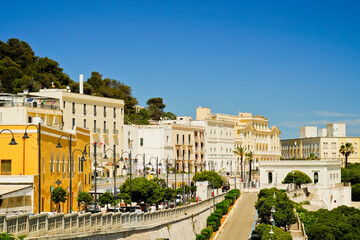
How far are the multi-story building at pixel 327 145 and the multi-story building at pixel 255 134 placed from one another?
398 inches

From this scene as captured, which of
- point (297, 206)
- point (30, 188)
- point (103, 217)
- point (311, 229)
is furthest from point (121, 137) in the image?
point (103, 217)

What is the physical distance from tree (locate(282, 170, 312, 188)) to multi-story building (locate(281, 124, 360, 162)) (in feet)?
149

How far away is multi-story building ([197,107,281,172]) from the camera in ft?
377

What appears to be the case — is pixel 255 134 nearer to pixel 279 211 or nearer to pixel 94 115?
pixel 94 115

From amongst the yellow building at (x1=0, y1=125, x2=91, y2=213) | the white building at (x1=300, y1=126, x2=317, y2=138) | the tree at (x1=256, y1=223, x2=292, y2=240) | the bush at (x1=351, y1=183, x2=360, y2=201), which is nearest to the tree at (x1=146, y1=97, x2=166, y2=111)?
the white building at (x1=300, y1=126, x2=317, y2=138)

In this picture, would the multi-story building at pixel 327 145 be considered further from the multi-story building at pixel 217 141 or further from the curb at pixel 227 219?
the curb at pixel 227 219

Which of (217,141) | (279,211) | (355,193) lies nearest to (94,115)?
(279,211)

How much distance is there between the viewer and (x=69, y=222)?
939 inches

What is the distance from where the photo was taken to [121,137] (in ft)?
266

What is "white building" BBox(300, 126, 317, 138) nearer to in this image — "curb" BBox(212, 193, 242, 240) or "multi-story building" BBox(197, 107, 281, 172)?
"multi-story building" BBox(197, 107, 281, 172)

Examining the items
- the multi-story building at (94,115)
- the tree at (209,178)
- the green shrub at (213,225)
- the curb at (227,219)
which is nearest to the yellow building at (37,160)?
the green shrub at (213,225)

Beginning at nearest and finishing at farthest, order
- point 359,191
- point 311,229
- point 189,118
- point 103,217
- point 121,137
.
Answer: point 103,217
point 311,229
point 121,137
point 359,191
point 189,118

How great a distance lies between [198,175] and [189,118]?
37492mm

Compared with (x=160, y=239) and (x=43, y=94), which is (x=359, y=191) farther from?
(x=160, y=239)
